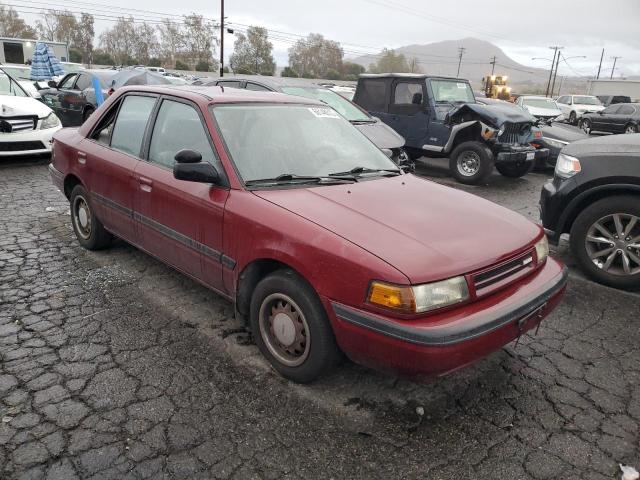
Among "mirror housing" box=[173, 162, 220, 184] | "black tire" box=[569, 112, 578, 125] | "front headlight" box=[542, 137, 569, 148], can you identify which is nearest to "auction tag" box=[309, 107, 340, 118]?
"mirror housing" box=[173, 162, 220, 184]

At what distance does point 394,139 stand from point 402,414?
5942mm

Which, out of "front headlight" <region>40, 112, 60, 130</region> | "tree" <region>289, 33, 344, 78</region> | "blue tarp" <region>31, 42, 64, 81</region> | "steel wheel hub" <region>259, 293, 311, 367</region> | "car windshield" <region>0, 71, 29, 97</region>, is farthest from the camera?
"tree" <region>289, 33, 344, 78</region>

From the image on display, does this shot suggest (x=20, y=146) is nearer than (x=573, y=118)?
Yes

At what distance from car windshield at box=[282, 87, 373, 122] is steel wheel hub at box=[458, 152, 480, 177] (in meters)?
1.99

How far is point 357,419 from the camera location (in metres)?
2.58

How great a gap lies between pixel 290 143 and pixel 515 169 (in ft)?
24.1

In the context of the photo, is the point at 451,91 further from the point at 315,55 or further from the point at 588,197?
the point at 315,55

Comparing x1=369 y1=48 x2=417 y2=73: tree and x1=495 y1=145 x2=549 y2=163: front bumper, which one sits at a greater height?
x1=369 y1=48 x2=417 y2=73: tree

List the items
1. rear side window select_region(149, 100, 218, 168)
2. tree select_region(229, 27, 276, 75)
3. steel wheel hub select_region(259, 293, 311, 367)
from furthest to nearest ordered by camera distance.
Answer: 1. tree select_region(229, 27, 276, 75)
2. rear side window select_region(149, 100, 218, 168)
3. steel wheel hub select_region(259, 293, 311, 367)

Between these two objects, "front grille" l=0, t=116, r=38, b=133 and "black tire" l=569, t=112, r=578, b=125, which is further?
"black tire" l=569, t=112, r=578, b=125

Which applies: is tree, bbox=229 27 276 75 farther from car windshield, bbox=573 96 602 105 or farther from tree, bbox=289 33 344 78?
car windshield, bbox=573 96 602 105

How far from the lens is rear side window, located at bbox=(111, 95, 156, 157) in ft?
12.6

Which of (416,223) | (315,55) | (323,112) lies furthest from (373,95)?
(315,55)

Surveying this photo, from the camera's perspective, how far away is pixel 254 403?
8.72ft
